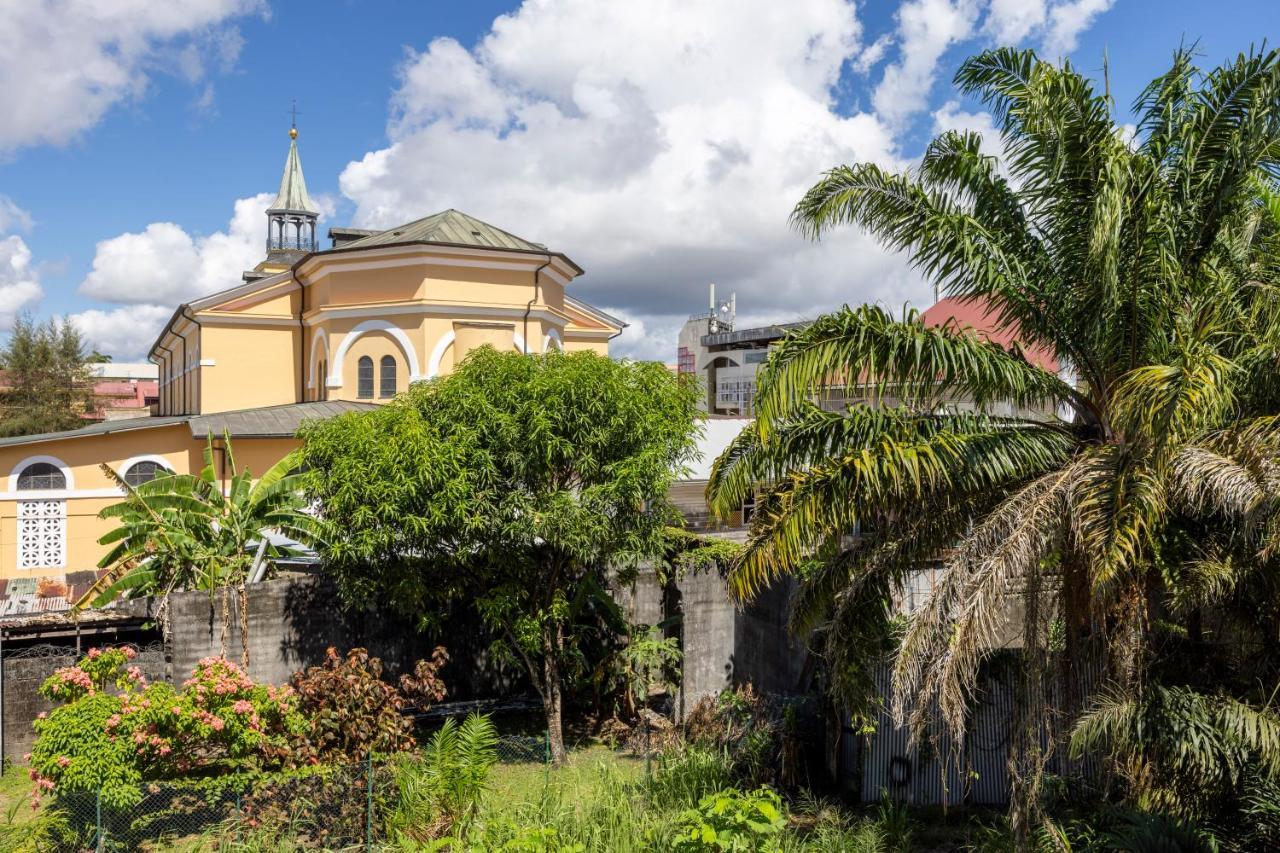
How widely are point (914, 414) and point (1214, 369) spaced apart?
2.59m

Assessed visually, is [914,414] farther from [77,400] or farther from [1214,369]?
[77,400]

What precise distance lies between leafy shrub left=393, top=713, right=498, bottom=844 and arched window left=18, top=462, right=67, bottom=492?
1770cm

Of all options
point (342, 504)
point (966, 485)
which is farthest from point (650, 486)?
point (966, 485)

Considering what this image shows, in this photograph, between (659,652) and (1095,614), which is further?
(659,652)

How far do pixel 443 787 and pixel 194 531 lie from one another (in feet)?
23.8

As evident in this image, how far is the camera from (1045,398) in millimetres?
9000

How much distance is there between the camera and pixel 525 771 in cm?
1272

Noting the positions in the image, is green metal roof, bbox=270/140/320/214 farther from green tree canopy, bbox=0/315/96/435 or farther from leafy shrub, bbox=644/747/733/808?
leafy shrub, bbox=644/747/733/808

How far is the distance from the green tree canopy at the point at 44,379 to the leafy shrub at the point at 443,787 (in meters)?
48.6

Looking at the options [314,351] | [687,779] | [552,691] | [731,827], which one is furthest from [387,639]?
[314,351]

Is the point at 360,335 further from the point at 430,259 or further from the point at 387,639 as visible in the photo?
the point at 387,639

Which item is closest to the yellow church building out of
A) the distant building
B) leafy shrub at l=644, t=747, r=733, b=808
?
leafy shrub at l=644, t=747, r=733, b=808

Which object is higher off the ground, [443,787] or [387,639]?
[387,639]

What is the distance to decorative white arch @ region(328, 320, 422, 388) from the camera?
2733 cm
